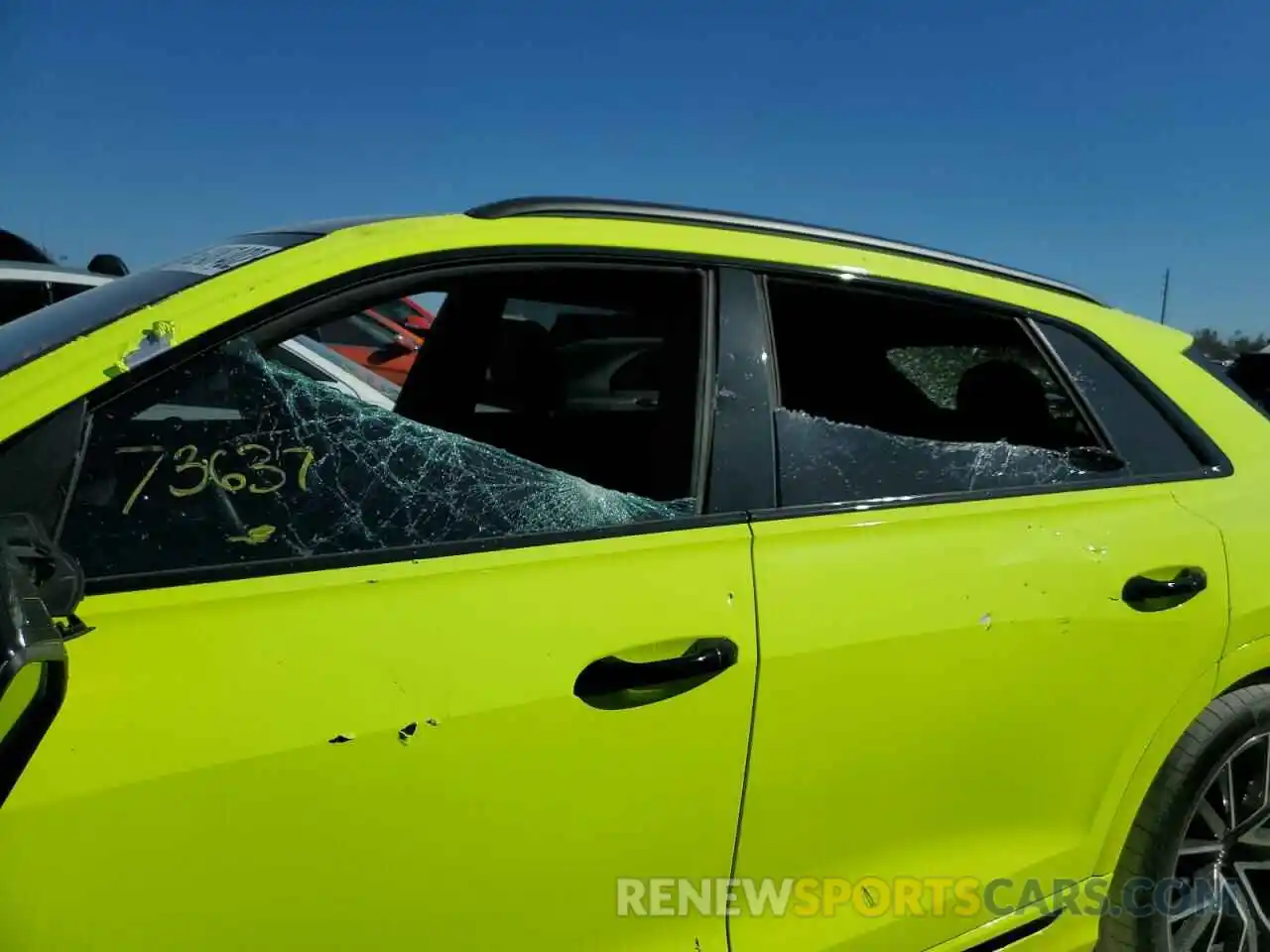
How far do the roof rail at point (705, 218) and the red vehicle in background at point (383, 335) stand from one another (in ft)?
0.91

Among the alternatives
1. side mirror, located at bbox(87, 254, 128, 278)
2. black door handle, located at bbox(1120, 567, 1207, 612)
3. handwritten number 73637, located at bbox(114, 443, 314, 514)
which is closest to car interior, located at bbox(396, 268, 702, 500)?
handwritten number 73637, located at bbox(114, 443, 314, 514)

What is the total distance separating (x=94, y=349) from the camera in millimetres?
1347

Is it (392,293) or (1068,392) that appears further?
(1068,392)

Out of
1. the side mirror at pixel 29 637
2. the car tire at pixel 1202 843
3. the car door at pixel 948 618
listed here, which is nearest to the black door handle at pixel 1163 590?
the car door at pixel 948 618

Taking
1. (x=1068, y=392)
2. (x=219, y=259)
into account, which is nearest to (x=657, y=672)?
(x=219, y=259)

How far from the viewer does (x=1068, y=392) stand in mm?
2221

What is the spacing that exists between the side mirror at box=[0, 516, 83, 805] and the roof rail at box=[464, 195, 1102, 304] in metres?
0.91

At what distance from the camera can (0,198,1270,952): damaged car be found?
1.24m

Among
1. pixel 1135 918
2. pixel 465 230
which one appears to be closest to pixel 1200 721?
pixel 1135 918

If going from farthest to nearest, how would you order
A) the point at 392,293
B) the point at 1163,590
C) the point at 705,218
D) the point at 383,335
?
the point at 383,335, the point at 1163,590, the point at 705,218, the point at 392,293

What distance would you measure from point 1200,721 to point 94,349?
2.31 m

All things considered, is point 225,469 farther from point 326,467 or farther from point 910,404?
point 910,404

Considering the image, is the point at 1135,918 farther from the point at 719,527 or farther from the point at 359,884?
the point at 359,884

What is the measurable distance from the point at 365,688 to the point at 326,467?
37 centimetres
